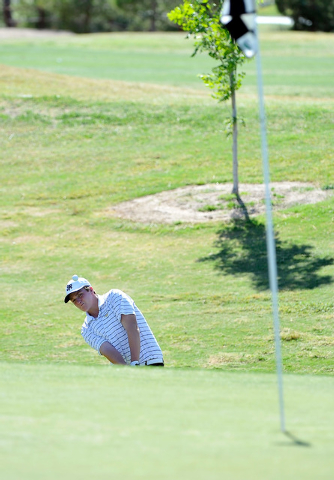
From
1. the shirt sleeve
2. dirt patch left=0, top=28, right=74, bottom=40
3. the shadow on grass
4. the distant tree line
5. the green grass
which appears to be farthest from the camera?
the distant tree line

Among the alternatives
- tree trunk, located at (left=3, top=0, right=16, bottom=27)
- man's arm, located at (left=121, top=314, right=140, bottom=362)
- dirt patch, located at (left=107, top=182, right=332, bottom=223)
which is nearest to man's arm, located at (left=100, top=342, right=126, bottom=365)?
man's arm, located at (left=121, top=314, right=140, bottom=362)

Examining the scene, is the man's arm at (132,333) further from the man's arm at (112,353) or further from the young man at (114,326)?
the man's arm at (112,353)

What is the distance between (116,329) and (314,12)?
6817cm

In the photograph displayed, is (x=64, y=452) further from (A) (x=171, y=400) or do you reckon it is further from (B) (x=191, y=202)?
(B) (x=191, y=202)

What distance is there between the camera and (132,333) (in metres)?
7.34

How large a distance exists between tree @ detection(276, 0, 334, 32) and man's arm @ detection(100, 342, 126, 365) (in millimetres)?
66821

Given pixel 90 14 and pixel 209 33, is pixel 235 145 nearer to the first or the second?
pixel 209 33

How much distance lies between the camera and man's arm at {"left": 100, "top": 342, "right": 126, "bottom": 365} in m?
7.43

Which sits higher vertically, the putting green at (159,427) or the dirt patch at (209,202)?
the putting green at (159,427)

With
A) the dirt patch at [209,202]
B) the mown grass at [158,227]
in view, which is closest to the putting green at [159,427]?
the mown grass at [158,227]

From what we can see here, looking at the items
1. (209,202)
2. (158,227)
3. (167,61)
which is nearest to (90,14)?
(167,61)

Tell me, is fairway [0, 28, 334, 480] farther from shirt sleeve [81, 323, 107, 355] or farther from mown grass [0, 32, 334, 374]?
shirt sleeve [81, 323, 107, 355]

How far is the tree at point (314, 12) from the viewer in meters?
70.3

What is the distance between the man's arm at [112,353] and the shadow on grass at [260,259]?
502cm
